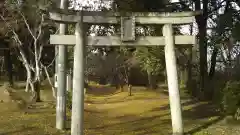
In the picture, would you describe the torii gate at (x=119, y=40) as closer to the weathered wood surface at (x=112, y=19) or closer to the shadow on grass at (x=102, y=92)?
the weathered wood surface at (x=112, y=19)

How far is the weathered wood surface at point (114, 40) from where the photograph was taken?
34.6ft

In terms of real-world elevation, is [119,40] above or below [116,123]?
above

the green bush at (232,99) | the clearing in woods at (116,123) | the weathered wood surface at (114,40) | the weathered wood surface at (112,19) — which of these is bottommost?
the clearing in woods at (116,123)

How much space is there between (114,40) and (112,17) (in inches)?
28.0

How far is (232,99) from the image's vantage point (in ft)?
44.1

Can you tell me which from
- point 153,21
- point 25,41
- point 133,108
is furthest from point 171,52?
point 25,41

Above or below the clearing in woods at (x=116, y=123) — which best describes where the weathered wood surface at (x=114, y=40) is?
above

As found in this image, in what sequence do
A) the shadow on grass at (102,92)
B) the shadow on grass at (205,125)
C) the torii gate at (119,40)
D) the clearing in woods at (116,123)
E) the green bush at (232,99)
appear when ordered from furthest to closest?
the shadow on grass at (102,92) → the green bush at (232,99) → the clearing in woods at (116,123) → the shadow on grass at (205,125) → the torii gate at (119,40)

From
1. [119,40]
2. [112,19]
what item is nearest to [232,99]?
[119,40]

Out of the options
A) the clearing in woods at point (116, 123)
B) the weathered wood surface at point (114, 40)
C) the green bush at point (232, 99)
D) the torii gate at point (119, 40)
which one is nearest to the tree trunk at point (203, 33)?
the clearing in woods at point (116, 123)

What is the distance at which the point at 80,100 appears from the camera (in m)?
10.5

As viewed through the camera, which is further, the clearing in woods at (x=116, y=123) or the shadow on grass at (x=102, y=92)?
the shadow on grass at (x=102, y=92)

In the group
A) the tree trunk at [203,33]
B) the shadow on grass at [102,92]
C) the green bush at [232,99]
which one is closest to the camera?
the green bush at [232,99]

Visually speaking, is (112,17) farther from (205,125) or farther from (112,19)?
(205,125)
